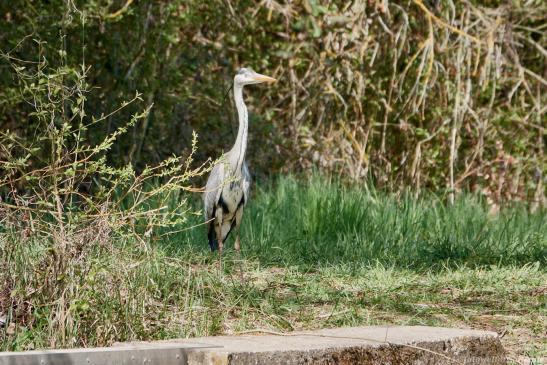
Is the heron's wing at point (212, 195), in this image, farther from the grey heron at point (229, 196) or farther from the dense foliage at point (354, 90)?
the dense foliage at point (354, 90)

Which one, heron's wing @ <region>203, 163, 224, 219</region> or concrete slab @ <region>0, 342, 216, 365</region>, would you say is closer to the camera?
concrete slab @ <region>0, 342, 216, 365</region>

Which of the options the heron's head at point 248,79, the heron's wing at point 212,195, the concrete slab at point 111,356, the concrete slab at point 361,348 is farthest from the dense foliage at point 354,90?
the concrete slab at point 111,356

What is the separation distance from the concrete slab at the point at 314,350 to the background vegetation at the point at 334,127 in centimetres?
143

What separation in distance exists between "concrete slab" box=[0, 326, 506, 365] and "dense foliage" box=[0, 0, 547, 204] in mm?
6600

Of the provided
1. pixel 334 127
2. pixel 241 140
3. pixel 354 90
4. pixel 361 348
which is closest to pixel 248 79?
pixel 241 140

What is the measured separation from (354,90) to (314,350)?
26.0 feet

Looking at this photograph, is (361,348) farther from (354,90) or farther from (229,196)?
(354,90)

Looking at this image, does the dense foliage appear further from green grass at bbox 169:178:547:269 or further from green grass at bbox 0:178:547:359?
green grass at bbox 0:178:547:359

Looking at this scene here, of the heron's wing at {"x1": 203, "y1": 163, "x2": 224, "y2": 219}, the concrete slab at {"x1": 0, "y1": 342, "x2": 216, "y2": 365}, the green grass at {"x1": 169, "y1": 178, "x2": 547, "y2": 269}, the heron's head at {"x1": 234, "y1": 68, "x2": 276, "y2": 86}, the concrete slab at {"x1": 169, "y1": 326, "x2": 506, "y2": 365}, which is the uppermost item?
the heron's head at {"x1": 234, "y1": 68, "x2": 276, "y2": 86}

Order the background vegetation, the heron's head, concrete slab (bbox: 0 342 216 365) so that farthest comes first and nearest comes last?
the heron's head, the background vegetation, concrete slab (bbox: 0 342 216 365)

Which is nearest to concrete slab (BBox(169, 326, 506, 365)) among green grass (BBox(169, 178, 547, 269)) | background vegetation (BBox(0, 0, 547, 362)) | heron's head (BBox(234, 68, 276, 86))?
background vegetation (BBox(0, 0, 547, 362))

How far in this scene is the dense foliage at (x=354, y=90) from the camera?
36.0ft

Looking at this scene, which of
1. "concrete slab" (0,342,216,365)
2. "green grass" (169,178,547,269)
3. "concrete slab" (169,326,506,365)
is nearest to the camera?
"concrete slab" (0,342,216,365)

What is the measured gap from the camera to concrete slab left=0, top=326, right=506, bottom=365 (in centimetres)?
367
